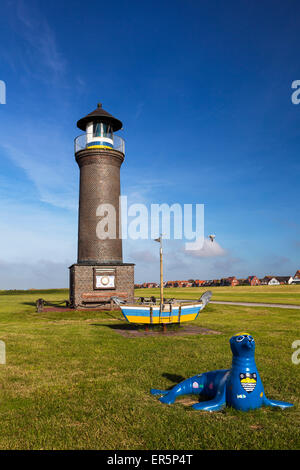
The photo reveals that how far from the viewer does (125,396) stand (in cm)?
746

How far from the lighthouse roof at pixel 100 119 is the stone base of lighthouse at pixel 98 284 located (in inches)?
533

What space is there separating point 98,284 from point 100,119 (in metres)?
15.4

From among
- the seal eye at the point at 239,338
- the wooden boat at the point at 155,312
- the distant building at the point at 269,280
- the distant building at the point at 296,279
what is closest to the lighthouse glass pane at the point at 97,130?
the wooden boat at the point at 155,312

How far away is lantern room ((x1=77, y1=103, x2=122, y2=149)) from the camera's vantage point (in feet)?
102

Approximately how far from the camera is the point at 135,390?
7.85m

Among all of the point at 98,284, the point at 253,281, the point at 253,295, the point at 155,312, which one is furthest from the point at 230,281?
the point at 155,312

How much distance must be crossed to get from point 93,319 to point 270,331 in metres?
12.2

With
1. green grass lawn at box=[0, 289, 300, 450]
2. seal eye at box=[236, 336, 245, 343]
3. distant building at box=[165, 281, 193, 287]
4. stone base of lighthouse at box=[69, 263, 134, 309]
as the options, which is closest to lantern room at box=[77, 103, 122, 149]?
stone base of lighthouse at box=[69, 263, 134, 309]

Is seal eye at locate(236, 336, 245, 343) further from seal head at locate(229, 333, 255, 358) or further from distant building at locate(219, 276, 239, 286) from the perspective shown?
distant building at locate(219, 276, 239, 286)

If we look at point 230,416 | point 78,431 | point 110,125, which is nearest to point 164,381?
point 230,416

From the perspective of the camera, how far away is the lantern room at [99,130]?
30.9 metres

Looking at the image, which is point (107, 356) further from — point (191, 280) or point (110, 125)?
point (191, 280)

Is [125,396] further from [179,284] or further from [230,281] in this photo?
[179,284]

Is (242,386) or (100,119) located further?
(100,119)
